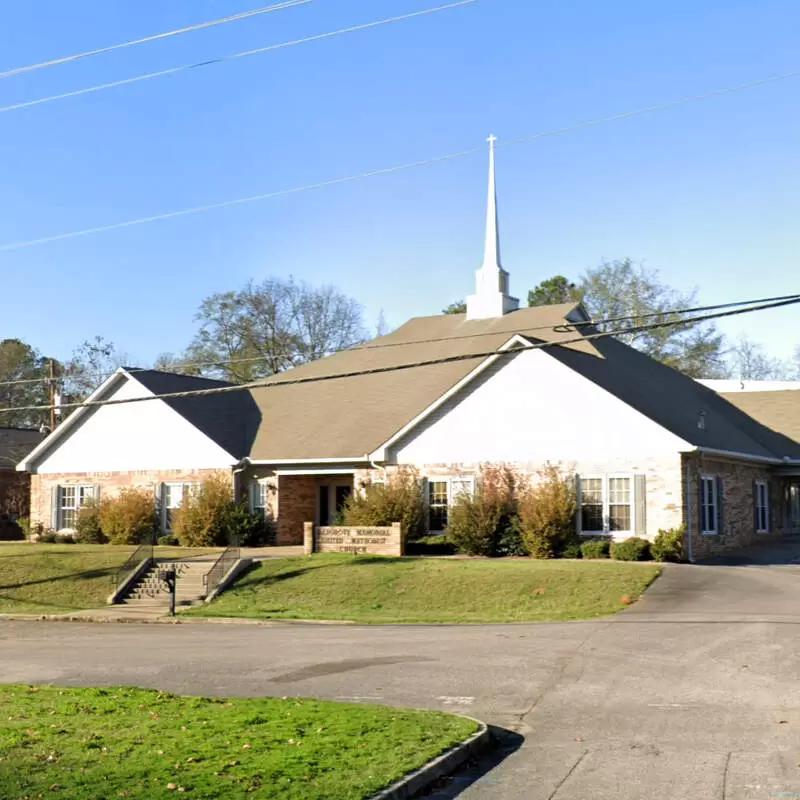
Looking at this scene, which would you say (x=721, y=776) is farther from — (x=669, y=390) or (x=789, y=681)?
(x=669, y=390)

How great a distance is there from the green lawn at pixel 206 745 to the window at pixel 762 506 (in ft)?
92.2

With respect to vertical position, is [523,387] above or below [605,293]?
below

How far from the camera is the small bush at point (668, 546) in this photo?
97.2 feet

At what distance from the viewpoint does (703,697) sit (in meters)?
13.6

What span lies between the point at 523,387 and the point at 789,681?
1936 centimetres

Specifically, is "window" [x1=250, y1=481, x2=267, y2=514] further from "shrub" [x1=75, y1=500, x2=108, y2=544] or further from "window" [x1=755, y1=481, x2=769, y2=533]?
"window" [x1=755, y1=481, x2=769, y2=533]

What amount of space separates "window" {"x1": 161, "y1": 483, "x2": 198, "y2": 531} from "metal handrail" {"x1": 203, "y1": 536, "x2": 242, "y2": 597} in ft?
27.0

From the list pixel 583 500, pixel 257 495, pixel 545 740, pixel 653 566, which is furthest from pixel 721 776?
pixel 257 495

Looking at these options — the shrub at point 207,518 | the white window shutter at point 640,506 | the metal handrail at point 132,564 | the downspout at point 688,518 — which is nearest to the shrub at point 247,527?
the shrub at point 207,518

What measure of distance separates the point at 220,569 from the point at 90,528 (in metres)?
11.5

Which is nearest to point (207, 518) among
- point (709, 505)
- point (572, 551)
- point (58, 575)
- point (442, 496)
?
point (58, 575)

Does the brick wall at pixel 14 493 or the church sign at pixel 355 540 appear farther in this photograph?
the brick wall at pixel 14 493

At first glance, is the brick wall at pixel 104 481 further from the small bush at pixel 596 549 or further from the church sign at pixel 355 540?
the small bush at pixel 596 549

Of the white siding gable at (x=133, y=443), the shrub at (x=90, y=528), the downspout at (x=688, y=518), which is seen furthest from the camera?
the shrub at (x=90, y=528)
